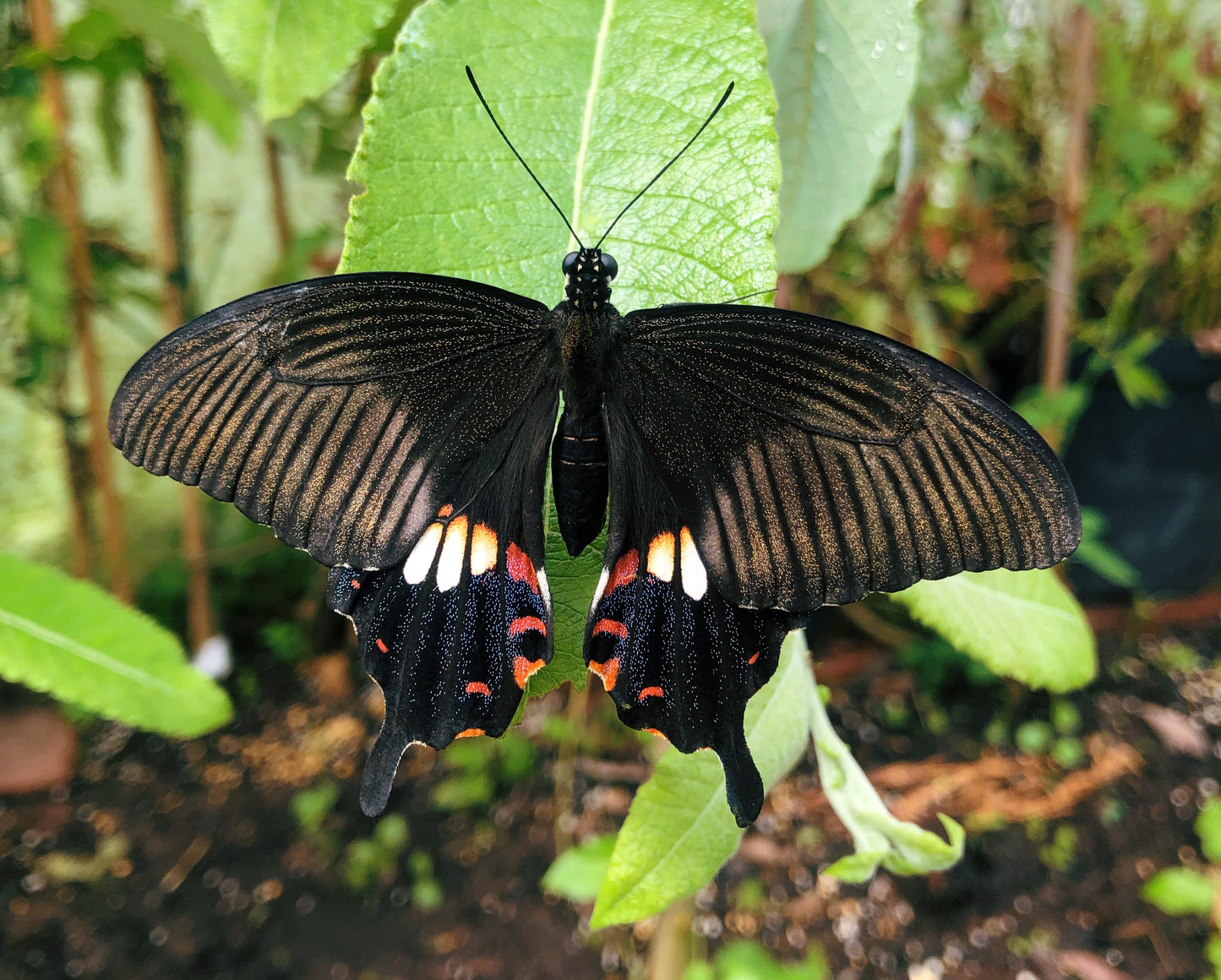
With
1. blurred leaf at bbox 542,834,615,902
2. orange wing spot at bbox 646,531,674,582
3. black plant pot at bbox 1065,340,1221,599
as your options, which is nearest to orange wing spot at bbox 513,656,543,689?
orange wing spot at bbox 646,531,674,582

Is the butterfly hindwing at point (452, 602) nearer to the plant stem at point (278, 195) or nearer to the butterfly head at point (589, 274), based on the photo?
the butterfly head at point (589, 274)

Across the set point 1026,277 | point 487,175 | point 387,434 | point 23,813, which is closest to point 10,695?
point 23,813

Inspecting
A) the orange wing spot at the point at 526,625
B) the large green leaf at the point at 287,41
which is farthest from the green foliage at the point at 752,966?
the large green leaf at the point at 287,41

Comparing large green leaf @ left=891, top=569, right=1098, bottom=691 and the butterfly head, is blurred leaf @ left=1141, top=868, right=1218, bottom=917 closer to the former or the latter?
large green leaf @ left=891, top=569, right=1098, bottom=691

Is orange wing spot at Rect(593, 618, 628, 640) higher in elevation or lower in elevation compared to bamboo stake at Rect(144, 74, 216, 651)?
higher

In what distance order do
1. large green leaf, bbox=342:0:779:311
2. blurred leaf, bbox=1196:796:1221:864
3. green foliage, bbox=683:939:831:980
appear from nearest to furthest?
large green leaf, bbox=342:0:779:311, green foliage, bbox=683:939:831:980, blurred leaf, bbox=1196:796:1221:864

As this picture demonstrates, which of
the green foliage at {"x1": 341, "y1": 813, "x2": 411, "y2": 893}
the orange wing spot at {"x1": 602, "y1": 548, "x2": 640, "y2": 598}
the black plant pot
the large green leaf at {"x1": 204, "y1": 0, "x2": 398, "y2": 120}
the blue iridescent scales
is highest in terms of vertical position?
the large green leaf at {"x1": 204, "y1": 0, "x2": 398, "y2": 120}

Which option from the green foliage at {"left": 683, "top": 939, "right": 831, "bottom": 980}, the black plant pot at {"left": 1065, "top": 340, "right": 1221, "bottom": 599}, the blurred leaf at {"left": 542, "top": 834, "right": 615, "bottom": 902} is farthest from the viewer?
the black plant pot at {"left": 1065, "top": 340, "right": 1221, "bottom": 599}
